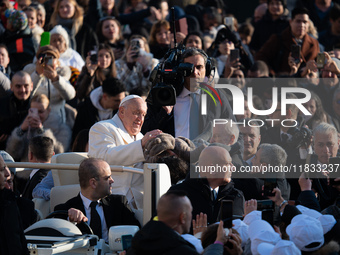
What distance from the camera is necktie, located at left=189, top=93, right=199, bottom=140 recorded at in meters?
7.96

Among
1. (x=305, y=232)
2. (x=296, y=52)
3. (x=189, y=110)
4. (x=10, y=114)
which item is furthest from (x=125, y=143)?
(x=296, y=52)

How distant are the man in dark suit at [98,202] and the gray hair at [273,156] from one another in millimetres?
1423

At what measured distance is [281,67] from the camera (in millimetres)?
11898

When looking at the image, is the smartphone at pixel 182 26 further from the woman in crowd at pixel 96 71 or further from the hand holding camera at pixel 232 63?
the woman in crowd at pixel 96 71

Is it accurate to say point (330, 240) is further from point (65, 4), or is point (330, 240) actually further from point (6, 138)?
point (65, 4)

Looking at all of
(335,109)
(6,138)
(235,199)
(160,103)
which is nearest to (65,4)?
(6,138)

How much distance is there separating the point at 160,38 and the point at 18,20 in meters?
2.10

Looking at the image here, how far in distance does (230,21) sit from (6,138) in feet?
13.0

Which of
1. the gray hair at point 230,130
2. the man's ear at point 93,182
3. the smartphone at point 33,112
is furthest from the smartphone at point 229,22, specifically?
the man's ear at point 93,182

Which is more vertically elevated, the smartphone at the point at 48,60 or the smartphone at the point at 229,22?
the smartphone at the point at 229,22

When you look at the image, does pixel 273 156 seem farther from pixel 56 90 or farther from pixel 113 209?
pixel 56 90

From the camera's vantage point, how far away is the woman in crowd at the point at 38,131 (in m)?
9.91

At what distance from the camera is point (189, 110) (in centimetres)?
798

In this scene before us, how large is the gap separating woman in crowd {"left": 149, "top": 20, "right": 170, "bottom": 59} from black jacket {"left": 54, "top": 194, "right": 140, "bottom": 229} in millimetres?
5304
